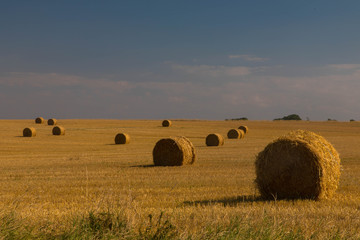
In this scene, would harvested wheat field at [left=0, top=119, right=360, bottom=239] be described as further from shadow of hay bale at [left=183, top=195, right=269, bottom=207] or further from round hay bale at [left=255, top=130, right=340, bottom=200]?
round hay bale at [left=255, top=130, right=340, bottom=200]

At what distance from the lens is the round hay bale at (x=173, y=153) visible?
21.8m

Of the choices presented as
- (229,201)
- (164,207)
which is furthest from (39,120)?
(164,207)

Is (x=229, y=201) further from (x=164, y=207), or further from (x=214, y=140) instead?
(x=214, y=140)

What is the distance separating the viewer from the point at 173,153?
2197 cm

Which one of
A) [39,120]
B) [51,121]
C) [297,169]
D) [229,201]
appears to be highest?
[39,120]

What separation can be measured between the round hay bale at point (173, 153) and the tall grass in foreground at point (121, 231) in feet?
52.5

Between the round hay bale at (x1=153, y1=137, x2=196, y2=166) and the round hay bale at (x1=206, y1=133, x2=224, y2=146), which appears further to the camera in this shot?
the round hay bale at (x1=206, y1=133, x2=224, y2=146)

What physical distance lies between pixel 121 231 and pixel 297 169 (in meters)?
6.84

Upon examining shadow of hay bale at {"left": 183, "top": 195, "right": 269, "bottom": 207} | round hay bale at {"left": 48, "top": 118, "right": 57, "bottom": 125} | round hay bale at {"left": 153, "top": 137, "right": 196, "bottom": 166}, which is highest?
round hay bale at {"left": 48, "top": 118, "right": 57, "bottom": 125}

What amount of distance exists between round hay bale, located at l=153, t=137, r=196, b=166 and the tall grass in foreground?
52.5 ft

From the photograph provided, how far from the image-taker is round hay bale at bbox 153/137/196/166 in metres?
21.8

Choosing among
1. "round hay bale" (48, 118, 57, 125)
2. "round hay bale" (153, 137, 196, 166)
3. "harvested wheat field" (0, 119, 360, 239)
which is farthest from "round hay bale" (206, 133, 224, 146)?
"round hay bale" (48, 118, 57, 125)

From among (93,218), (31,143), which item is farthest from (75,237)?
(31,143)

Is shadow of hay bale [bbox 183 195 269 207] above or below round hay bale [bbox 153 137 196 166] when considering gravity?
below
